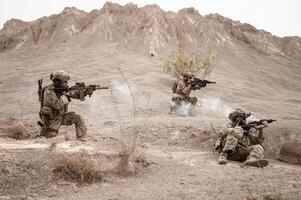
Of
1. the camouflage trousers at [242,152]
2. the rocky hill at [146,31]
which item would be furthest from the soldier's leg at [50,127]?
the rocky hill at [146,31]

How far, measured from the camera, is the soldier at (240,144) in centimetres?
700

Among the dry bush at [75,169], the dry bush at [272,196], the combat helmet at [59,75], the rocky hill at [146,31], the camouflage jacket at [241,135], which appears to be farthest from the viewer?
the rocky hill at [146,31]

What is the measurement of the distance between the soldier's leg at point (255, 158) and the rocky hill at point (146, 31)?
33620 mm

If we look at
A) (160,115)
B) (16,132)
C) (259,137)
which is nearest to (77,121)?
(16,132)

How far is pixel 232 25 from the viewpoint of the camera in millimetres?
54531

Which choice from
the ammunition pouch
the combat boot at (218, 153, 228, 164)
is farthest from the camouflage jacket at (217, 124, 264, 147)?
the ammunition pouch

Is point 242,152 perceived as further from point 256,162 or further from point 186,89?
point 186,89

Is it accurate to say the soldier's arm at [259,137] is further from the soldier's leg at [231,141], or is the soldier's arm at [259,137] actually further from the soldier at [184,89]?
the soldier at [184,89]

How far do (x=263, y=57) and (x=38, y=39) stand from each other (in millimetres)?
25944

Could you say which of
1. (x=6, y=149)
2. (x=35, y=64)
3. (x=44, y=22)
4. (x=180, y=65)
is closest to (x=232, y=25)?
(x=44, y=22)

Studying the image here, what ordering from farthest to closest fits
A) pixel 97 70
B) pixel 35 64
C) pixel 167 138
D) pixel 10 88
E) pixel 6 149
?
pixel 35 64, pixel 97 70, pixel 10 88, pixel 167 138, pixel 6 149

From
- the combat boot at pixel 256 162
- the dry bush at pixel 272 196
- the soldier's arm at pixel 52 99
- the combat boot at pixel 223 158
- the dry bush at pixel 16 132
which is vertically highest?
the soldier's arm at pixel 52 99

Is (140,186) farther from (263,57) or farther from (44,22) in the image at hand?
(44,22)

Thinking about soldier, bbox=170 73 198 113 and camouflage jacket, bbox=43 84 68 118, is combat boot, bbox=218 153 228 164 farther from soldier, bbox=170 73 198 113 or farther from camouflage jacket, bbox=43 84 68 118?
soldier, bbox=170 73 198 113
